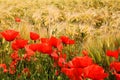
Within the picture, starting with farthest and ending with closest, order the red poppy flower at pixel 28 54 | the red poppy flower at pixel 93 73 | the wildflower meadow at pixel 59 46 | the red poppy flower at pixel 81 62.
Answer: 1. the red poppy flower at pixel 28 54
2. the wildflower meadow at pixel 59 46
3. the red poppy flower at pixel 81 62
4. the red poppy flower at pixel 93 73

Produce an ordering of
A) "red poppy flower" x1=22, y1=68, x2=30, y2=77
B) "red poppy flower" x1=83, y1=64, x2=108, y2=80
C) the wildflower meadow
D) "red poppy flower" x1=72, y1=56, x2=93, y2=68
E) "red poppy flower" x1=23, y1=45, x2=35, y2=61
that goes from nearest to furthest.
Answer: "red poppy flower" x1=83, y1=64, x2=108, y2=80 < "red poppy flower" x1=72, y1=56, x2=93, y2=68 < the wildflower meadow < "red poppy flower" x1=23, y1=45, x2=35, y2=61 < "red poppy flower" x1=22, y1=68, x2=30, y2=77

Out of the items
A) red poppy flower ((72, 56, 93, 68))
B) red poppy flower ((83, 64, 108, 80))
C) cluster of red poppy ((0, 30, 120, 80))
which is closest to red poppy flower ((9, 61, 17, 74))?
cluster of red poppy ((0, 30, 120, 80))

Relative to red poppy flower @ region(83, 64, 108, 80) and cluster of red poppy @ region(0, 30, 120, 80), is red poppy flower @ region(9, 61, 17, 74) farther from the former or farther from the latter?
red poppy flower @ region(83, 64, 108, 80)

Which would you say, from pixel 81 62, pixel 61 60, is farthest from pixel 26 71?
pixel 81 62

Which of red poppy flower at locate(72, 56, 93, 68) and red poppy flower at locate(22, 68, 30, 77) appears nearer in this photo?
red poppy flower at locate(72, 56, 93, 68)

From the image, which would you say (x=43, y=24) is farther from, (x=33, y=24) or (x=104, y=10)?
(x=104, y=10)

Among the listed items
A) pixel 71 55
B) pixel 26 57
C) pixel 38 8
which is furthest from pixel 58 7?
pixel 26 57

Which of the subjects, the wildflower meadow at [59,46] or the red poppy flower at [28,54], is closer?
the wildflower meadow at [59,46]

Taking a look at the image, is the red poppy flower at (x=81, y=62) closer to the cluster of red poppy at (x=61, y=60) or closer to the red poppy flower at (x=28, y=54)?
the cluster of red poppy at (x=61, y=60)

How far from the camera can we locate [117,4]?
22.7 feet

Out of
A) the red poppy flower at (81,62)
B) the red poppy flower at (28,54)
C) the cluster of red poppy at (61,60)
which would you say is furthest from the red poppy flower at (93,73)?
the red poppy flower at (28,54)

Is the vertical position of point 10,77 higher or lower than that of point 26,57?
lower

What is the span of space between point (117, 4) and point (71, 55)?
14.0ft

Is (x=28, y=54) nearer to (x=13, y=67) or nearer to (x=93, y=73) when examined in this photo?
(x=13, y=67)
